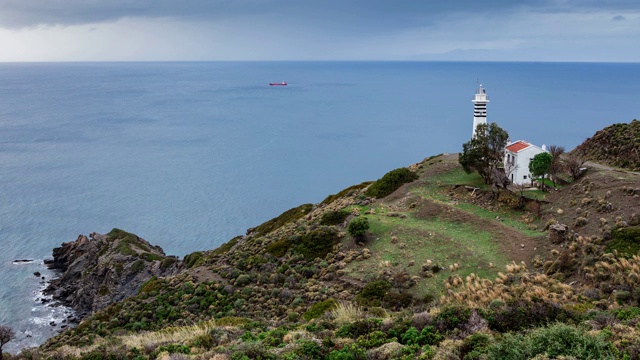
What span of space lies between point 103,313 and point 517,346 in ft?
82.4

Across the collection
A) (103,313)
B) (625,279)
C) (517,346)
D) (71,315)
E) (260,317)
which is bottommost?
(71,315)

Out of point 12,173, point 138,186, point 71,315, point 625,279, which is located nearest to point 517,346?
point 625,279

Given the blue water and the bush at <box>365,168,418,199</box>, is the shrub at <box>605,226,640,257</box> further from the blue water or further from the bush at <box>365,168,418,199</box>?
the blue water

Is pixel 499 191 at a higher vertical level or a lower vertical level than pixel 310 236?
higher

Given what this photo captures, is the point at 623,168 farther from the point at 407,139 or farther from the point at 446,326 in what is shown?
the point at 407,139

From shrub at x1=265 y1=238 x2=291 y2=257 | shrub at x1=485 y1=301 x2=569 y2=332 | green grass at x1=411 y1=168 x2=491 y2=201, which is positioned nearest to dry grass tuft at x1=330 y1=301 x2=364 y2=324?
shrub at x1=485 y1=301 x2=569 y2=332

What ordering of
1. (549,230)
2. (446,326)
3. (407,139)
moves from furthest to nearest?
(407,139) < (549,230) < (446,326)

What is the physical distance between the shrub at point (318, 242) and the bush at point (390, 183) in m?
7.26

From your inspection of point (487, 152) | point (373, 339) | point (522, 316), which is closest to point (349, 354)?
point (373, 339)

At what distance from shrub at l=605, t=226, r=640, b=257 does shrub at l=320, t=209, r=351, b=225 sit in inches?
614

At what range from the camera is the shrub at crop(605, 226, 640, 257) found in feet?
69.8

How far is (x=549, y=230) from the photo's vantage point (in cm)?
2580

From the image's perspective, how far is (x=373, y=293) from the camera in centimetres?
2266

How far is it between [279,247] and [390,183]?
35.5ft
